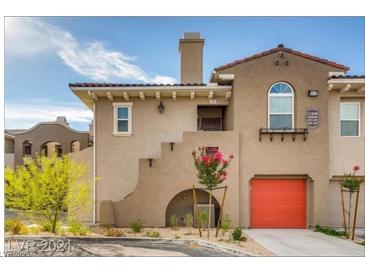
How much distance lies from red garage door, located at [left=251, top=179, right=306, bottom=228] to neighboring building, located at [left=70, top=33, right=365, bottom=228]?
4 cm

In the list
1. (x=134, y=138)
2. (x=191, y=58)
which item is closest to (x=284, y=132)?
(x=191, y=58)

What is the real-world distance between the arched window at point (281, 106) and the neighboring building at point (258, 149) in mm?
36

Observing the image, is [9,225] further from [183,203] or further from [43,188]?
[183,203]

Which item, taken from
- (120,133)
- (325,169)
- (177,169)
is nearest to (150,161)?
(177,169)

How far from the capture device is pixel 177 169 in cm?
1090

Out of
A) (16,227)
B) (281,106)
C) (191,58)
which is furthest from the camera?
(191,58)

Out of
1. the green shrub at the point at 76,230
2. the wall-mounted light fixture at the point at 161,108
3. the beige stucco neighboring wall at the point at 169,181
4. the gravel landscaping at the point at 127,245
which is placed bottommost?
the gravel landscaping at the point at 127,245

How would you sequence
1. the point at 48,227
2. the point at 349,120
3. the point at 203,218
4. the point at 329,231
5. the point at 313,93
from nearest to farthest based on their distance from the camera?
the point at 48,227 < the point at 203,218 < the point at 329,231 < the point at 313,93 < the point at 349,120

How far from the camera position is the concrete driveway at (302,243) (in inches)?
314

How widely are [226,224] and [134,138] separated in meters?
4.69

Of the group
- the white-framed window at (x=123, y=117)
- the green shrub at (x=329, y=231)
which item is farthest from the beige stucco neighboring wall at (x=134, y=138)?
the green shrub at (x=329, y=231)

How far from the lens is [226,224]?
979 cm

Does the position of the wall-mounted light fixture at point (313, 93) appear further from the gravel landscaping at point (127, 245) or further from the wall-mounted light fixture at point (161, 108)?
the gravel landscaping at point (127, 245)
